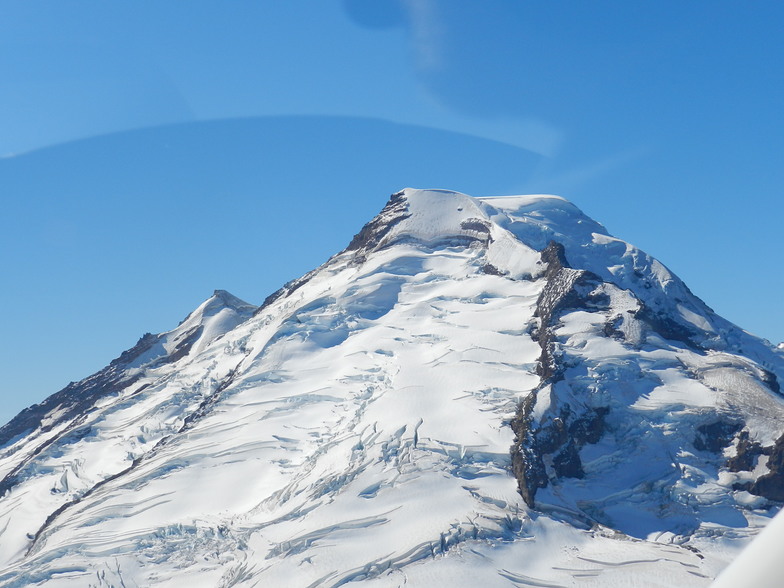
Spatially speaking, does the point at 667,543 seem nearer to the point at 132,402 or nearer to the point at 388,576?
the point at 388,576

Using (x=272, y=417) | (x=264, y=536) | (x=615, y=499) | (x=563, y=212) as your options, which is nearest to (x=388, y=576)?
(x=264, y=536)

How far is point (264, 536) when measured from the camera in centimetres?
5262

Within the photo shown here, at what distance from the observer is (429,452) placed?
5534 cm

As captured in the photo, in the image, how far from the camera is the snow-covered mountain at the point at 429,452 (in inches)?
1891

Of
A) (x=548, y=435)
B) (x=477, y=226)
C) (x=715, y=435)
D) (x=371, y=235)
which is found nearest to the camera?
(x=548, y=435)

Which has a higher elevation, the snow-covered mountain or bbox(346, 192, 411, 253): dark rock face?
bbox(346, 192, 411, 253): dark rock face

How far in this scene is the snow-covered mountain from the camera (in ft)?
158

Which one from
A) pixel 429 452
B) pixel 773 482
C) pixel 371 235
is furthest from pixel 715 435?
pixel 371 235

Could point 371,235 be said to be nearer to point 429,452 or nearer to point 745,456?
point 429,452

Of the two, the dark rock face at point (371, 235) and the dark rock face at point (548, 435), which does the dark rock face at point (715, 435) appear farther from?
the dark rock face at point (371, 235)

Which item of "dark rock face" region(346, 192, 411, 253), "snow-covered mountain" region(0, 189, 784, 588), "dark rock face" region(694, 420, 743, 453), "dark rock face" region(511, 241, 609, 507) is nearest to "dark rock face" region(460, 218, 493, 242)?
"snow-covered mountain" region(0, 189, 784, 588)

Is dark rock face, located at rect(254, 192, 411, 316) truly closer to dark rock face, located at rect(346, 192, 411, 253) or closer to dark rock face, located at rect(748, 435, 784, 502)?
dark rock face, located at rect(346, 192, 411, 253)

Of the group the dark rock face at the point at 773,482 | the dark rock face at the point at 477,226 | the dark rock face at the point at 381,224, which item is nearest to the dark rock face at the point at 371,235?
the dark rock face at the point at 381,224

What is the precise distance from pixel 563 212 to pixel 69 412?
74.0 meters
